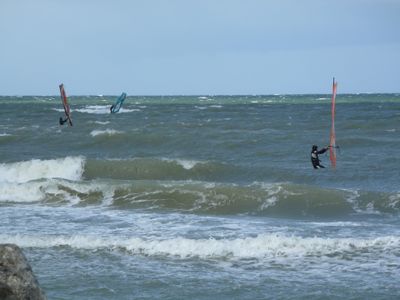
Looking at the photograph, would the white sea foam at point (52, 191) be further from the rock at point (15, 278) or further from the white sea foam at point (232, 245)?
the rock at point (15, 278)

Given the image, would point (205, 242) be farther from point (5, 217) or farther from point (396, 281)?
point (5, 217)

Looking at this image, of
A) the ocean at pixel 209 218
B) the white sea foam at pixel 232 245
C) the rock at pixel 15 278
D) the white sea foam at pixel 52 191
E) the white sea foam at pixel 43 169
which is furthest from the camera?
the white sea foam at pixel 43 169

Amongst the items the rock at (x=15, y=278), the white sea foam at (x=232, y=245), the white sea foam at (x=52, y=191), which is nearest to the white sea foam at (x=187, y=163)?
the white sea foam at (x=52, y=191)

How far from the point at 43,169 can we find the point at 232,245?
1341cm

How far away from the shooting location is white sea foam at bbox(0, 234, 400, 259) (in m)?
9.91

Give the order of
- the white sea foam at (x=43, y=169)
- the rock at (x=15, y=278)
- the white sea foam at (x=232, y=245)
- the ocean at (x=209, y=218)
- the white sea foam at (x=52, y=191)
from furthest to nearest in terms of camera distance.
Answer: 1. the white sea foam at (x=43, y=169)
2. the white sea foam at (x=52, y=191)
3. the white sea foam at (x=232, y=245)
4. the ocean at (x=209, y=218)
5. the rock at (x=15, y=278)

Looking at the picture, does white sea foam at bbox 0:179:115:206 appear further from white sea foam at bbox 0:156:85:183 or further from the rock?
the rock

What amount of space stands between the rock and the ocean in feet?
8.09

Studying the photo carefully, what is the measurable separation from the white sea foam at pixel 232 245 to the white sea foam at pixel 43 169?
432 inches

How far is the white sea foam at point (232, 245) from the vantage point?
9906 mm

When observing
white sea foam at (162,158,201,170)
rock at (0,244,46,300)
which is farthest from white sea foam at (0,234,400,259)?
white sea foam at (162,158,201,170)

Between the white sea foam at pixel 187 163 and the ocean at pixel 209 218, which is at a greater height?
the white sea foam at pixel 187 163

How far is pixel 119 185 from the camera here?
17500mm

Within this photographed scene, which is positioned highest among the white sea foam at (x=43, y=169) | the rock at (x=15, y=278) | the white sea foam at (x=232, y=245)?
the rock at (x=15, y=278)
